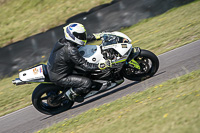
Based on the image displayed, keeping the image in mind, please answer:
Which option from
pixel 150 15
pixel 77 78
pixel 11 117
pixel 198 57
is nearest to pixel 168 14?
pixel 150 15

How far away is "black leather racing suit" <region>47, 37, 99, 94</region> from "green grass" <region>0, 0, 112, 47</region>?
31.8 ft

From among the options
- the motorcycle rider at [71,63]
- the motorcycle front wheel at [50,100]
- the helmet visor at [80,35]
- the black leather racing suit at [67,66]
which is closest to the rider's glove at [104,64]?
the motorcycle rider at [71,63]

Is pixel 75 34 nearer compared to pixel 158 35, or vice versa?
pixel 75 34

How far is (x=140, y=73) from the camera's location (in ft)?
22.7

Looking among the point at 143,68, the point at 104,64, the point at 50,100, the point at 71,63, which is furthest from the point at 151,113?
the point at 50,100

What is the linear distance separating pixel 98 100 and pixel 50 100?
1218mm

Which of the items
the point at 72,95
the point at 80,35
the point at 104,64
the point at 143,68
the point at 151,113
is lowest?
the point at 143,68

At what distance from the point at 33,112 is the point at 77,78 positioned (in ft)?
6.41

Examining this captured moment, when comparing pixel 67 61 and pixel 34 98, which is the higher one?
pixel 67 61

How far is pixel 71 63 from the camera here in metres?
6.35

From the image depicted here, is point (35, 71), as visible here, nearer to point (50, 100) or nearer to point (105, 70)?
point (50, 100)

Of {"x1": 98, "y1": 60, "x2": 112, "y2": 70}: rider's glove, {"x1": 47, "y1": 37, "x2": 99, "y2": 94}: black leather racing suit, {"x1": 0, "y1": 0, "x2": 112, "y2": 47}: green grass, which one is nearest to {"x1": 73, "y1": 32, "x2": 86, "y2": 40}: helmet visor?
{"x1": 47, "y1": 37, "x2": 99, "y2": 94}: black leather racing suit

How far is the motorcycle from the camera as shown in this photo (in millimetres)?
6445

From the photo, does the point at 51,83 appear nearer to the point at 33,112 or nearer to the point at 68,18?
the point at 33,112
